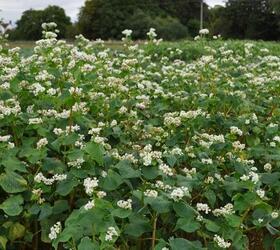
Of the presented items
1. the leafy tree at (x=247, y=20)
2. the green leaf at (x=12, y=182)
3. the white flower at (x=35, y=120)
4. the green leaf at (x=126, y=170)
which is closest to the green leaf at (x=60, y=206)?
the green leaf at (x=12, y=182)

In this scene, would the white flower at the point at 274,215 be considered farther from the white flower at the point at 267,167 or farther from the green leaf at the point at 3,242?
the green leaf at the point at 3,242

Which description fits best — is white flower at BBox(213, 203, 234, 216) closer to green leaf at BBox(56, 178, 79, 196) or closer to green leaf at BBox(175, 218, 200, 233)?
green leaf at BBox(175, 218, 200, 233)

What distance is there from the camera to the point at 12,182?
1.97 meters

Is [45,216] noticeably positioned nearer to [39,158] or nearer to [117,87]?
[39,158]

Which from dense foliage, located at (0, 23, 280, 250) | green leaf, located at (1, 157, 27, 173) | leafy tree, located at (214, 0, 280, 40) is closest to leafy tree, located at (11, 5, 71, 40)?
leafy tree, located at (214, 0, 280, 40)

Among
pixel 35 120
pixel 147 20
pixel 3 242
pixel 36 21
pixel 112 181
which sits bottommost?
pixel 147 20

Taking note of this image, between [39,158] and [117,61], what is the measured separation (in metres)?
2.21

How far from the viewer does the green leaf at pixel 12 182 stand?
1.95m

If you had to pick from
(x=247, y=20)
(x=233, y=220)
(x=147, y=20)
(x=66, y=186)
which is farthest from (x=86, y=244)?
(x=247, y=20)

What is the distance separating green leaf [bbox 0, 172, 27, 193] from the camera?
1946mm

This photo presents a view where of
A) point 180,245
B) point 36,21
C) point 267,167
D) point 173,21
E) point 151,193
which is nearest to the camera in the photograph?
point 180,245

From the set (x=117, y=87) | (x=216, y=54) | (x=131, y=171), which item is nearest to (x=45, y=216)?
(x=131, y=171)

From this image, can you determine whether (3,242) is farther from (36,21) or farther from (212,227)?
(36,21)

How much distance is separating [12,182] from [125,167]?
384 millimetres
